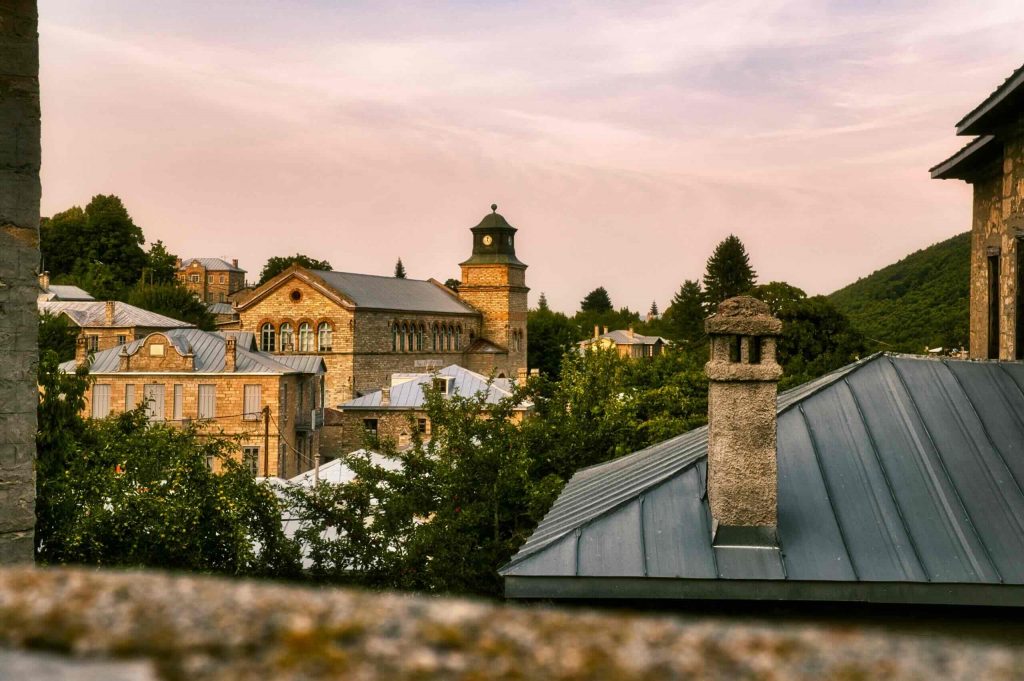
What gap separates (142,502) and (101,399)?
110 feet

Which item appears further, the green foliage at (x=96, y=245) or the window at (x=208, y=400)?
the green foliage at (x=96, y=245)

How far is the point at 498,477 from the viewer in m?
16.9

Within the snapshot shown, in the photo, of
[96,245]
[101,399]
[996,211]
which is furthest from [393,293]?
[996,211]

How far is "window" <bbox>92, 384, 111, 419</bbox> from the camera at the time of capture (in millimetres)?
44625

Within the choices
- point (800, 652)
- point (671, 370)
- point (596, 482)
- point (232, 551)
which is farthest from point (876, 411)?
point (671, 370)

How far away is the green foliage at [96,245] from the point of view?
95.4 meters

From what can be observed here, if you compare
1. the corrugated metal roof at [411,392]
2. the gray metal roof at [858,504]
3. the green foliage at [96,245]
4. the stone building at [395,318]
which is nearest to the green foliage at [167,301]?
the stone building at [395,318]

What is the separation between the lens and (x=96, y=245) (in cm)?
9575

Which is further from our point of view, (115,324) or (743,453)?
(115,324)

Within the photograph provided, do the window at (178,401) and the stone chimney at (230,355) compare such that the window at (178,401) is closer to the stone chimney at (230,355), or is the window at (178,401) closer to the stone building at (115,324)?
the stone chimney at (230,355)

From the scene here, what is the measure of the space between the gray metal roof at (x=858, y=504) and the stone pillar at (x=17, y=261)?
4.43 m

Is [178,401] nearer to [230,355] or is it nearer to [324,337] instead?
[230,355]

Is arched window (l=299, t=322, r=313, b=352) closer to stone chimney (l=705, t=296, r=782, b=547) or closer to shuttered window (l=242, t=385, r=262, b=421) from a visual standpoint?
shuttered window (l=242, t=385, r=262, b=421)

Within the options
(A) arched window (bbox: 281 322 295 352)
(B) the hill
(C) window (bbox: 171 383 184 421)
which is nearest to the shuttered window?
(C) window (bbox: 171 383 184 421)
